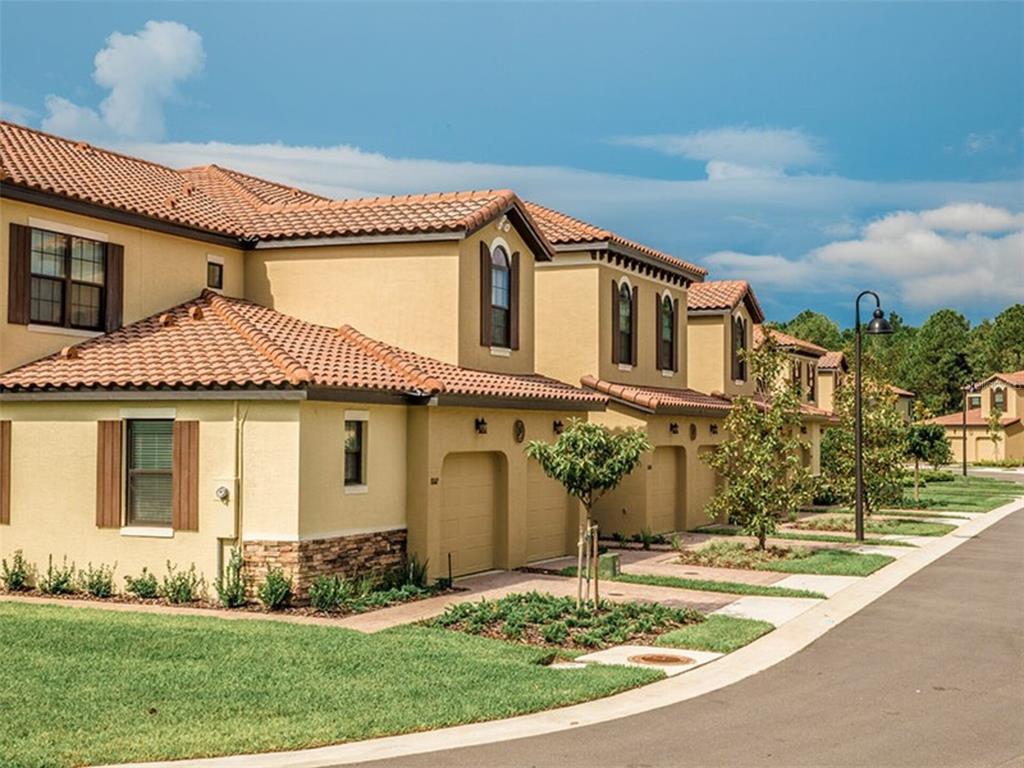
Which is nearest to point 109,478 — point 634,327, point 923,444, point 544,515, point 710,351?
point 544,515

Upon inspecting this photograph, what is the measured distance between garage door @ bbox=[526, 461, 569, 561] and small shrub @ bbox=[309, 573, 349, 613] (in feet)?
20.5

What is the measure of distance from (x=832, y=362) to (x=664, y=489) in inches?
1269

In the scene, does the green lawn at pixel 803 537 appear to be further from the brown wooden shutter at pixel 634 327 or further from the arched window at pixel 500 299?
the arched window at pixel 500 299

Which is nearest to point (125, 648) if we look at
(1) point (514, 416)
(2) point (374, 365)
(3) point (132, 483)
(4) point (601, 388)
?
(3) point (132, 483)

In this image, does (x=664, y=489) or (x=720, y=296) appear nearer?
(x=664, y=489)

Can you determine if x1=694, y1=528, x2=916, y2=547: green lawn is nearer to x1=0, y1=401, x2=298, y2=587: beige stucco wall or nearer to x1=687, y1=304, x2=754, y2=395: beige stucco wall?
x1=687, y1=304, x2=754, y2=395: beige stucco wall

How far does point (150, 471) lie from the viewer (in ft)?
56.0

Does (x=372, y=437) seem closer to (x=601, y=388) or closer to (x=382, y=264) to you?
(x=382, y=264)

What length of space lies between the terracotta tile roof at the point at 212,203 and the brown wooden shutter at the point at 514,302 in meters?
0.90

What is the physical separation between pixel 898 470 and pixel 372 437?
20871 millimetres

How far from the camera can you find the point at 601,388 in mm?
26375

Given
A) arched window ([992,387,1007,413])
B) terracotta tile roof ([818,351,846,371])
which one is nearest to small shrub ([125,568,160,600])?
terracotta tile roof ([818,351,846,371])

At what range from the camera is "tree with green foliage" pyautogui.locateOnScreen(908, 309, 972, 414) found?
102 meters

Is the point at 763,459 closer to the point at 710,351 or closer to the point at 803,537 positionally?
the point at 803,537
